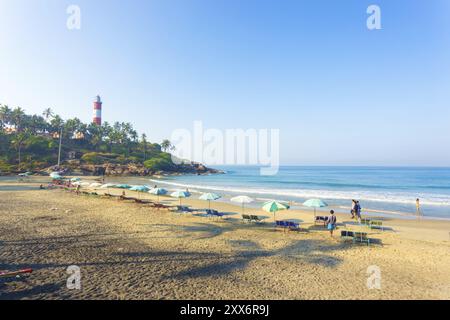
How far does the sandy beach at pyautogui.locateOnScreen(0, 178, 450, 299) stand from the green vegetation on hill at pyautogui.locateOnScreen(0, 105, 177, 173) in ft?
209

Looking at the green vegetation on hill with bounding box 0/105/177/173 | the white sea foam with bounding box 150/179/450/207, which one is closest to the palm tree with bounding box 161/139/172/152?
the green vegetation on hill with bounding box 0/105/177/173

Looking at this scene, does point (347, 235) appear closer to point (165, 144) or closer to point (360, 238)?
point (360, 238)

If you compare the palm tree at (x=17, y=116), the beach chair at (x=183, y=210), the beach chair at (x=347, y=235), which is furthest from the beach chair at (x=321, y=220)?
the palm tree at (x=17, y=116)

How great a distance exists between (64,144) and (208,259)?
10418 centimetres

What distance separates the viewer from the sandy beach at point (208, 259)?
7688 millimetres

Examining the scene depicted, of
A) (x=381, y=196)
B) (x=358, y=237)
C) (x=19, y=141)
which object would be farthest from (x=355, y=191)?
(x=19, y=141)

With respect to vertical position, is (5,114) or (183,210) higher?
(5,114)

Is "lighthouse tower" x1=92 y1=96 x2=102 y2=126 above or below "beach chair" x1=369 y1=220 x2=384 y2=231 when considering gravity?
above

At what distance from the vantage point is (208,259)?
1037 cm

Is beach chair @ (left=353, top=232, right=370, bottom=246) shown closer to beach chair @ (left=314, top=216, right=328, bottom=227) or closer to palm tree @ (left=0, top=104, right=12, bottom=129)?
beach chair @ (left=314, top=216, right=328, bottom=227)

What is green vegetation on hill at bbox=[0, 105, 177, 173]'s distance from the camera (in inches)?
2982

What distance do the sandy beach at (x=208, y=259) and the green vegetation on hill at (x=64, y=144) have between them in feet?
209
